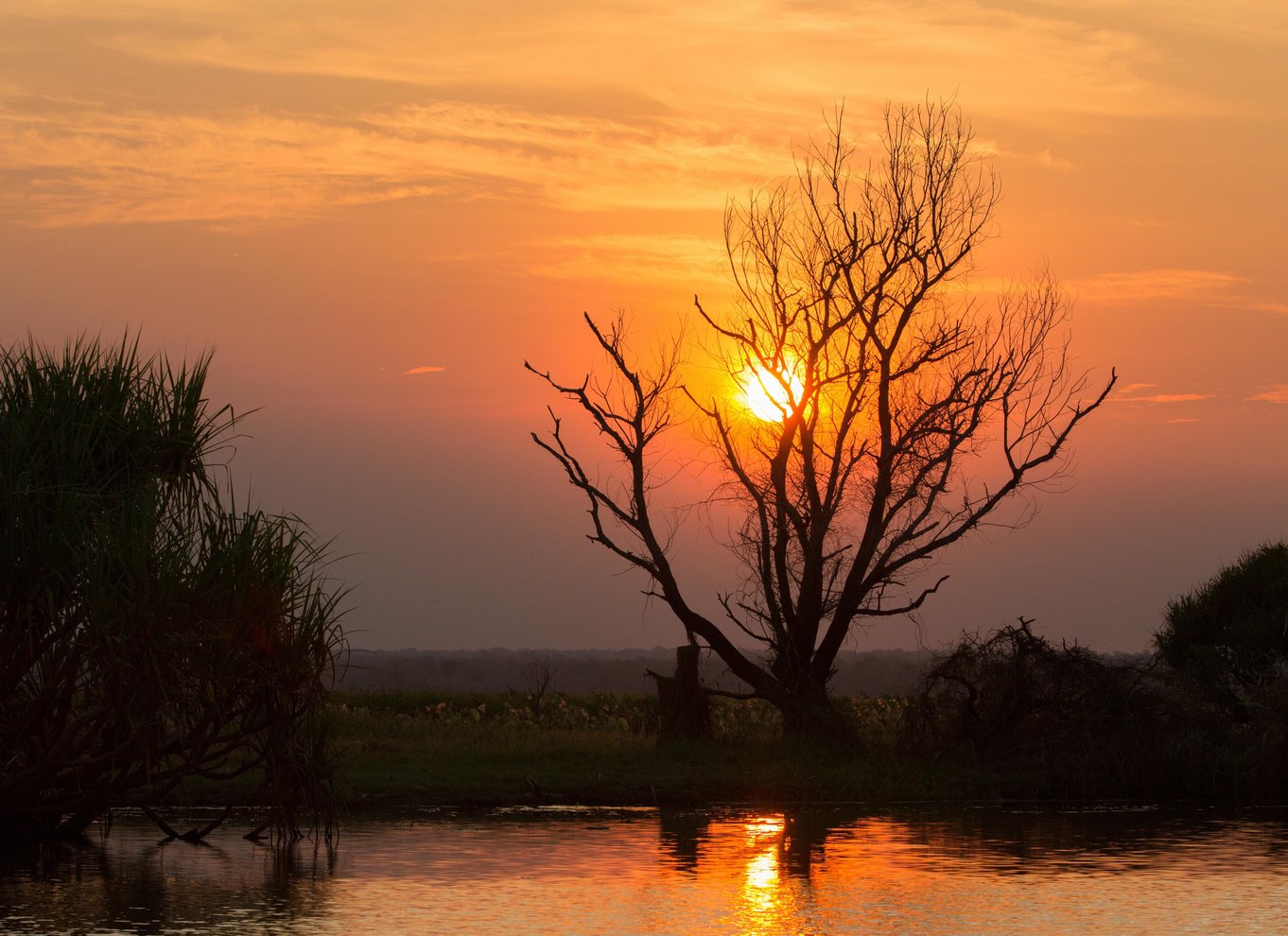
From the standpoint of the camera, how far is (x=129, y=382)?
1878 centimetres

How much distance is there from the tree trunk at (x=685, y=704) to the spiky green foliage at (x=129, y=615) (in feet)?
35.2

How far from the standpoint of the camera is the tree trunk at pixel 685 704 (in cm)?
2833

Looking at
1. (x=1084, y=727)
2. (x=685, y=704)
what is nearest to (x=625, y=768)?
(x=685, y=704)

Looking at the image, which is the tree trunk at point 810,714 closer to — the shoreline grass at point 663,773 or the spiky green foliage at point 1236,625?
the shoreline grass at point 663,773

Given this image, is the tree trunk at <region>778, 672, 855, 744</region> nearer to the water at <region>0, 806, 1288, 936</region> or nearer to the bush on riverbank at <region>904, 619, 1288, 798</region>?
the bush on riverbank at <region>904, 619, 1288, 798</region>

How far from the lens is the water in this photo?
1304 centimetres

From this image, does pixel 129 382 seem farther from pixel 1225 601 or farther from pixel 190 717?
pixel 1225 601

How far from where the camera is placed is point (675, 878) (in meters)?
15.7

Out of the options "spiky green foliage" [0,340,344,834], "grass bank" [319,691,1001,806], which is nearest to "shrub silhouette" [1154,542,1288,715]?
"grass bank" [319,691,1001,806]

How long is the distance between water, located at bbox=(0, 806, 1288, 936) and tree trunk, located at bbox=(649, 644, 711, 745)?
6.20m

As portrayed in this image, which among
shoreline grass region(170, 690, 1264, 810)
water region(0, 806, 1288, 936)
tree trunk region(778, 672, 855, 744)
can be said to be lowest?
water region(0, 806, 1288, 936)

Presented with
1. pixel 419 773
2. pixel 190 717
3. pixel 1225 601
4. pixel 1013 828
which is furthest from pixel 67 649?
pixel 1225 601

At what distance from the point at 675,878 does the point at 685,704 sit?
1281cm

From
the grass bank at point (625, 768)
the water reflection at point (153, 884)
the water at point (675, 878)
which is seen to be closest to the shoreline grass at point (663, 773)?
the grass bank at point (625, 768)
